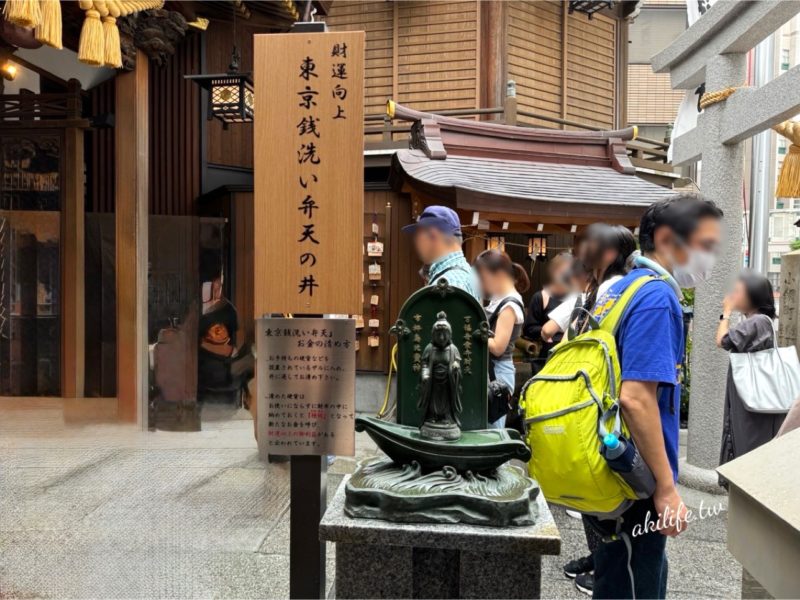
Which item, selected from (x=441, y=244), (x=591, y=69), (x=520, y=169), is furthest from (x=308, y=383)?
(x=591, y=69)

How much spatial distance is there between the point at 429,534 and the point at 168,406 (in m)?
5.66

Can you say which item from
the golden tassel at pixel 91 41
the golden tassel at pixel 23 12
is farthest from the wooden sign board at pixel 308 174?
the golden tassel at pixel 91 41

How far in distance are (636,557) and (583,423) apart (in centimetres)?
70

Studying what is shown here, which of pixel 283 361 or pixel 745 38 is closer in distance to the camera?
pixel 283 361

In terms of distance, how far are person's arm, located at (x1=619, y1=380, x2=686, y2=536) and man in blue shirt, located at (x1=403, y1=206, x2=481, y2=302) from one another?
3.68 ft

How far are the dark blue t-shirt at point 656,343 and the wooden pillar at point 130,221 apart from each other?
5493mm

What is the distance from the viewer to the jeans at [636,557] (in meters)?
2.40

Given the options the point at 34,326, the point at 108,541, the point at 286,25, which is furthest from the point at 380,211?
the point at 108,541

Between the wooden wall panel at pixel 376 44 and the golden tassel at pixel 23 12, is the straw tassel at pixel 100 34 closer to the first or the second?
the golden tassel at pixel 23 12

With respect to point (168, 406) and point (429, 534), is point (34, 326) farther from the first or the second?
point (429, 534)

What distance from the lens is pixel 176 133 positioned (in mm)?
9188

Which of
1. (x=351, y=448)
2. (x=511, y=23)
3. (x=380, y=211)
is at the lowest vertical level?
(x=351, y=448)

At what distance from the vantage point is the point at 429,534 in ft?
7.47

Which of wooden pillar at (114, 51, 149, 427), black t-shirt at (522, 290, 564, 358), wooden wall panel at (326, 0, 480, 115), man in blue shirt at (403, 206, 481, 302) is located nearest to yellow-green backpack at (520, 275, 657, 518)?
man in blue shirt at (403, 206, 481, 302)
